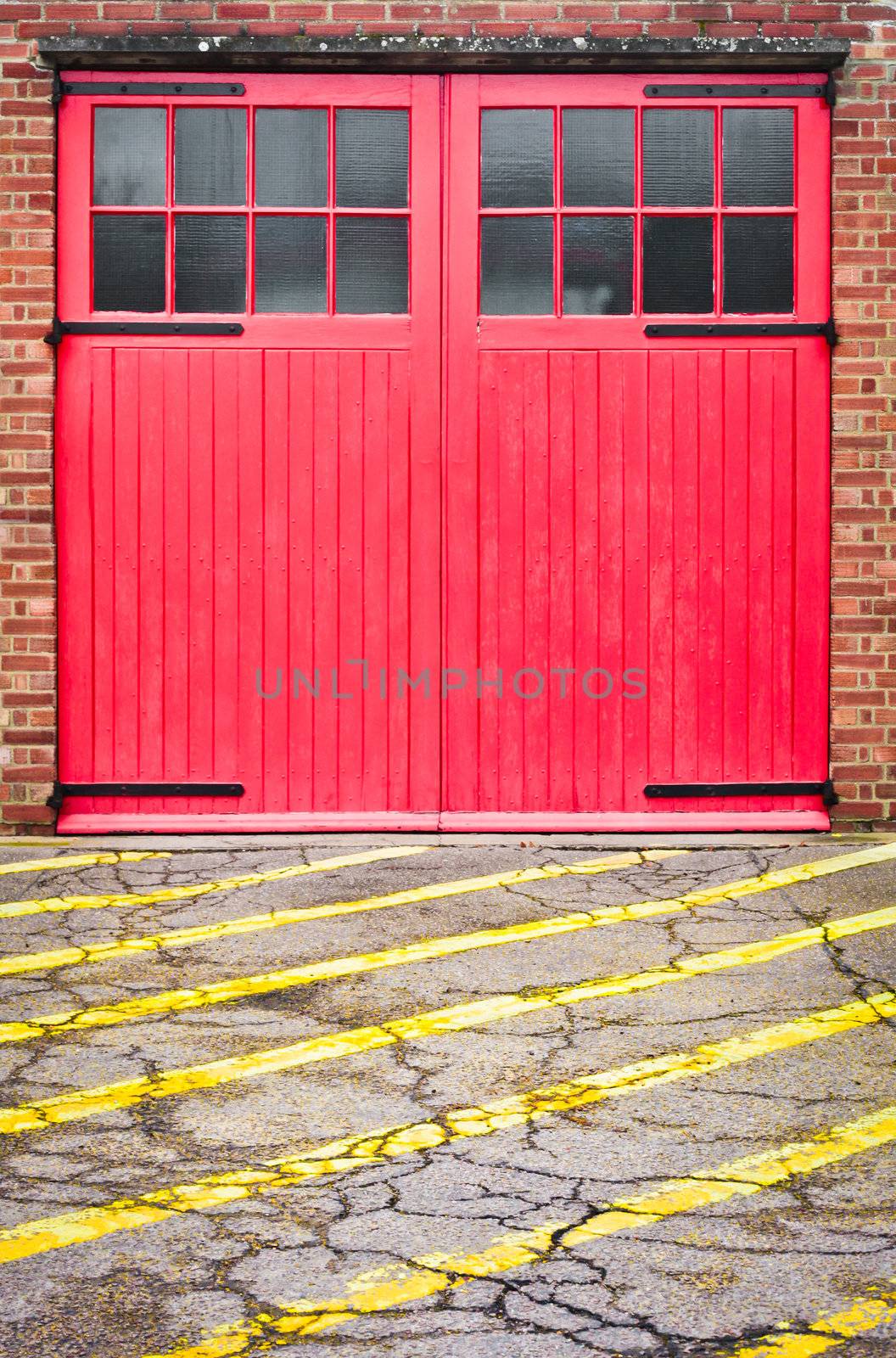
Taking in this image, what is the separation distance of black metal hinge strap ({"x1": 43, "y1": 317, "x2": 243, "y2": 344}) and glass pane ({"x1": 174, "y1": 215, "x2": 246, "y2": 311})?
0.29ft

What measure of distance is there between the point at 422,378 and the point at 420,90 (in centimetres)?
126

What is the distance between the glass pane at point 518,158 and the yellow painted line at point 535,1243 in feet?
15.0

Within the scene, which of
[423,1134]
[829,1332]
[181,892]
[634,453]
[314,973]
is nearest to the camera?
[829,1332]

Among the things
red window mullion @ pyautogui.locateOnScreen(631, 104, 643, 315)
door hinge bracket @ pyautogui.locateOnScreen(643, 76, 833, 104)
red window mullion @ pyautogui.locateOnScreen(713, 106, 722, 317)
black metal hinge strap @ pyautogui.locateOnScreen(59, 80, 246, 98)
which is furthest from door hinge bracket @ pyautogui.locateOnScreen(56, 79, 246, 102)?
red window mullion @ pyautogui.locateOnScreen(713, 106, 722, 317)

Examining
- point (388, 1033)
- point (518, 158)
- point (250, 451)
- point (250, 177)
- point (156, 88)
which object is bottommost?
point (388, 1033)

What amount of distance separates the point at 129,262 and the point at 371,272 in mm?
1071

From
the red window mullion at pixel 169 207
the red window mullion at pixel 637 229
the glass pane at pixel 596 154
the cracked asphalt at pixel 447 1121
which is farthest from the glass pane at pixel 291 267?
the cracked asphalt at pixel 447 1121

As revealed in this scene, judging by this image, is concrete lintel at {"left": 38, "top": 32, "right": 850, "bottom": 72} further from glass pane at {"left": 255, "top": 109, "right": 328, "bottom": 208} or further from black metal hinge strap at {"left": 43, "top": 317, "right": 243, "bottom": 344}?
black metal hinge strap at {"left": 43, "top": 317, "right": 243, "bottom": 344}

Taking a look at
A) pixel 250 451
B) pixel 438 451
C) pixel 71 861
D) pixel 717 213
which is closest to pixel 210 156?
pixel 250 451

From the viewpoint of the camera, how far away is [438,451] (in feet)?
23.5

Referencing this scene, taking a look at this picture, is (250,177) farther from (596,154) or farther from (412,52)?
(596,154)

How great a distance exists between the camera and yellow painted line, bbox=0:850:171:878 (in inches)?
261

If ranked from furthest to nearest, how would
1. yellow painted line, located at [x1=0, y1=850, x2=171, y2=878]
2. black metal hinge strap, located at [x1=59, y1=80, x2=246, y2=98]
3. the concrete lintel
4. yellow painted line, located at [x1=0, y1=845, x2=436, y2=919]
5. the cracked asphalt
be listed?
black metal hinge strap, located at [x1=59, y1=80, x2=246, y2=98] → the concrete lintel → yellow painted line, located at [x1=0, y1=850, x2=171, y2=878] → yellow painted line, located at [x1=0, y1=845, x2=436, y2=919] → the cracked asphalt

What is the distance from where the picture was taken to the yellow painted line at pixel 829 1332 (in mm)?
2760
